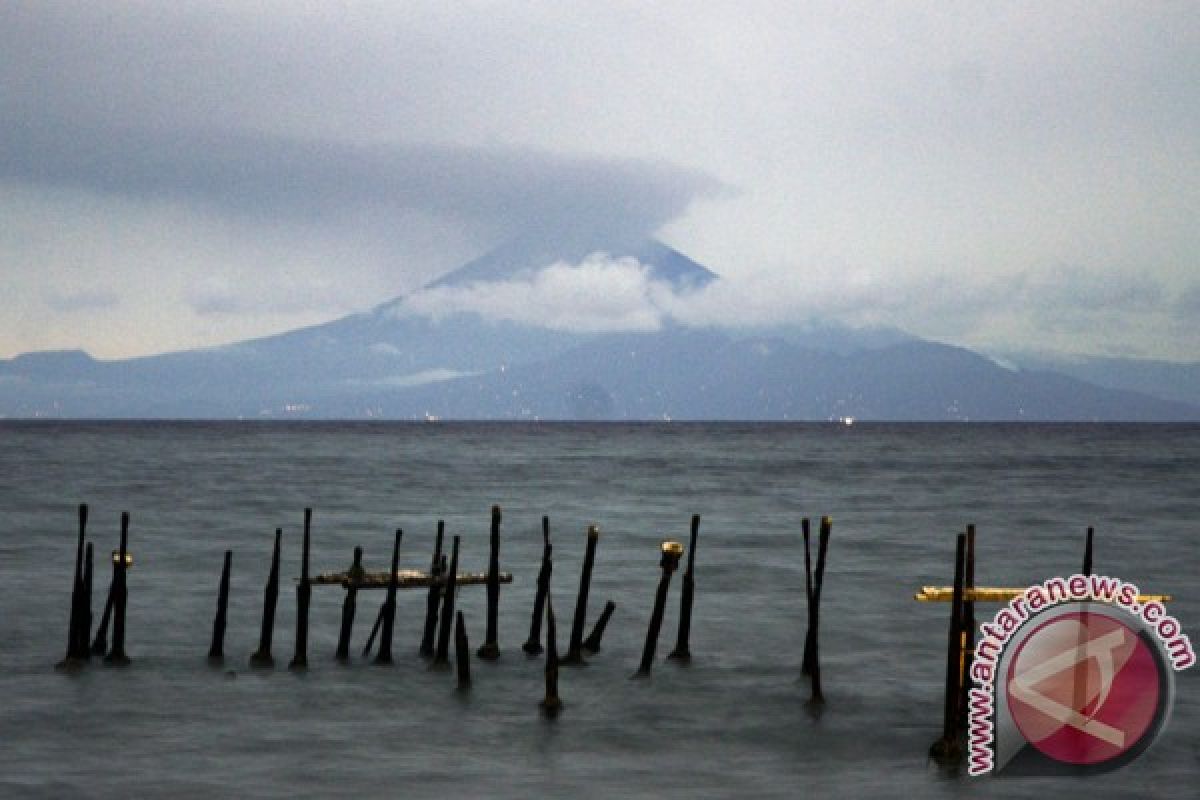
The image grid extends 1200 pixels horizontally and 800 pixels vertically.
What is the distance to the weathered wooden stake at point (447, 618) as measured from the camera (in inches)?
1051

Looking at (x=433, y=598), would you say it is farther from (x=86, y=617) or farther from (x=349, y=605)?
(x=86, y=617)

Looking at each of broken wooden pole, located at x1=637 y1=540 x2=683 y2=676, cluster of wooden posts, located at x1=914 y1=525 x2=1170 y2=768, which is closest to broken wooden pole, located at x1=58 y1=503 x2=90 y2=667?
broken wooden pole, located at x1=637 y1=540 x2=683 y2=676

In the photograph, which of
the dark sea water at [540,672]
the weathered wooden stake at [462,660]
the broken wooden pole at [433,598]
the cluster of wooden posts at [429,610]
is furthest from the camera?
the broken wooden pole at [433,598]

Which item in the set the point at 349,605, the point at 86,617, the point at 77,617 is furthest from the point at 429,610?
the point at 77,617

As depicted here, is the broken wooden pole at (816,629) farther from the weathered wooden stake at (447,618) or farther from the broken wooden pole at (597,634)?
the weathered wooden stake at (447,618)

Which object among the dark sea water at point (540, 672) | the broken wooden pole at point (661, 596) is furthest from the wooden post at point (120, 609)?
the broken wooden pole at point (661, 596)

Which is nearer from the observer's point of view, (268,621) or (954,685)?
(954,685)

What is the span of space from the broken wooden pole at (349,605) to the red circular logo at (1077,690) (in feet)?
41.2

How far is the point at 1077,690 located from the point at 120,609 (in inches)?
669

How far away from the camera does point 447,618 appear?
1094 inches

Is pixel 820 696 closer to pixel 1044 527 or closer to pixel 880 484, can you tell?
pixel 1044 527

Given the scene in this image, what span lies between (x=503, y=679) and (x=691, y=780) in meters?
6.85

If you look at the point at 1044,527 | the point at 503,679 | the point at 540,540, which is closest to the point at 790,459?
the point at 1044,527

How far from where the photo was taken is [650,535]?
67812 millimetres
